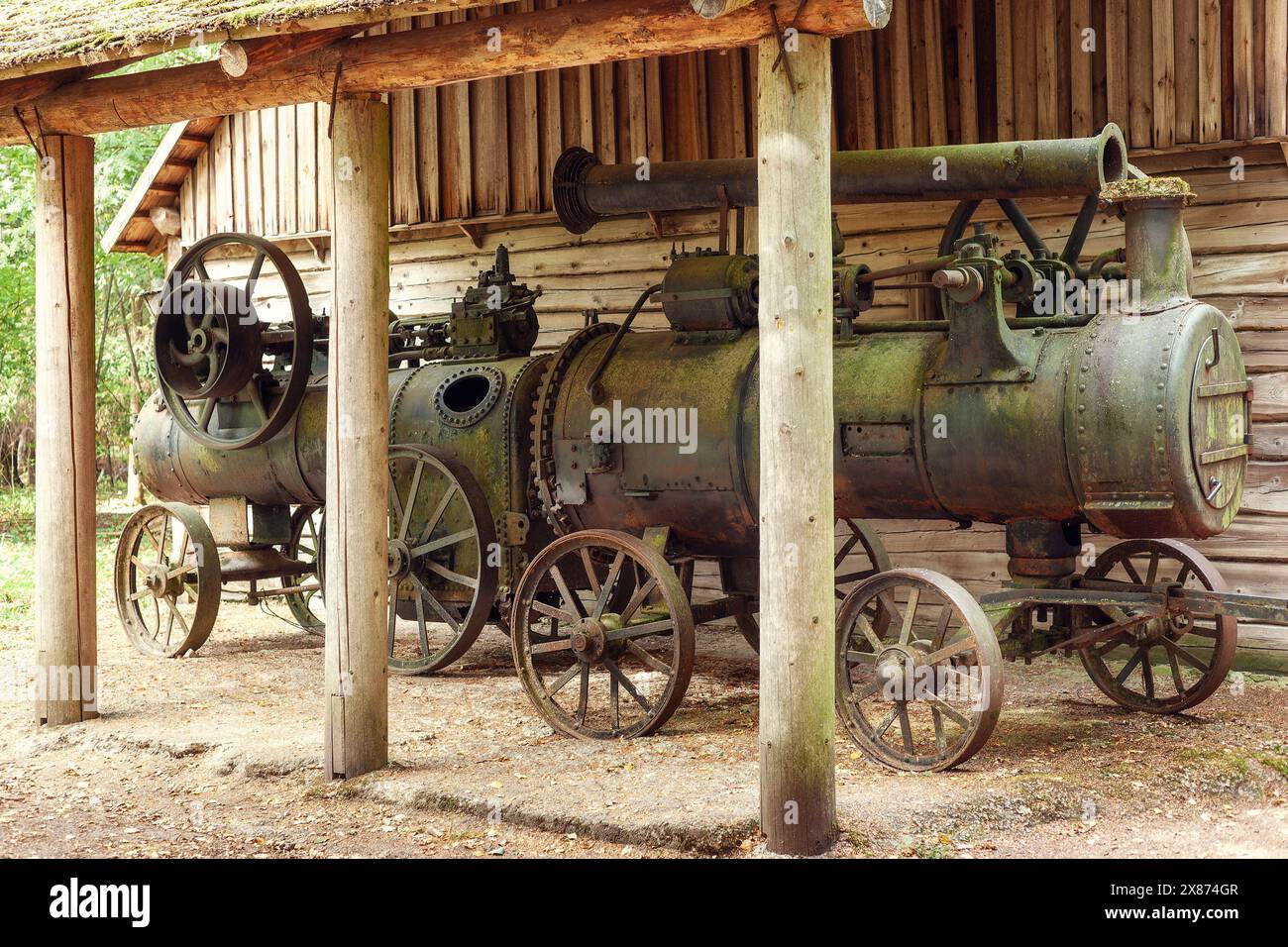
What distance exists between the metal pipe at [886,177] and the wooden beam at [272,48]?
1.81 m

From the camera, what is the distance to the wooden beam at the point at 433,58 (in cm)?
559

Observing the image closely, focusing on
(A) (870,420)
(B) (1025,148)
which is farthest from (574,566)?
(B) (1025,148)

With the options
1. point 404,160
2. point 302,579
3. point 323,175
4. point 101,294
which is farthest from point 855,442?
point 101,294

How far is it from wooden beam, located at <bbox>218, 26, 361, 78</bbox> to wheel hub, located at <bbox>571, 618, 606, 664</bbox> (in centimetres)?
332

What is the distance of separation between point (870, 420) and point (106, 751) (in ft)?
15.3

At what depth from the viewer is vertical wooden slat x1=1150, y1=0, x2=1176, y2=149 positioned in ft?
29.7

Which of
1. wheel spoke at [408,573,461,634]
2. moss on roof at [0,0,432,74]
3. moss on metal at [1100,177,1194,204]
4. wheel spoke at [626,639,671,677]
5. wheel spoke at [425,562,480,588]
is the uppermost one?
moss on roof at [0,0,432,74]

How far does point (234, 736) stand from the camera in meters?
7.47

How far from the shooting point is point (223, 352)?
9648 mm

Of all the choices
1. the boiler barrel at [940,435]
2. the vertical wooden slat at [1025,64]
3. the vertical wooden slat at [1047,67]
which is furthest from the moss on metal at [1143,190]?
the vertical wooden slat at [1025,64]

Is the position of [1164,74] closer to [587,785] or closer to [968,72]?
[968,72]

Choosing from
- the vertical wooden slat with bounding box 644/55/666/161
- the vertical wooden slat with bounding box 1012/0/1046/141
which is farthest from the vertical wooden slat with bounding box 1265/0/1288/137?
the vertical wooden slat with bounding box 644/55/666/161

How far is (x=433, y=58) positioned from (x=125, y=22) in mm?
1724

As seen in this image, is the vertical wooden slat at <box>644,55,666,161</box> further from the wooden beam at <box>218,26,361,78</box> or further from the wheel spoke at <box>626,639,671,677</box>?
the wheel spoke at <box>626,639,671,677</box>
